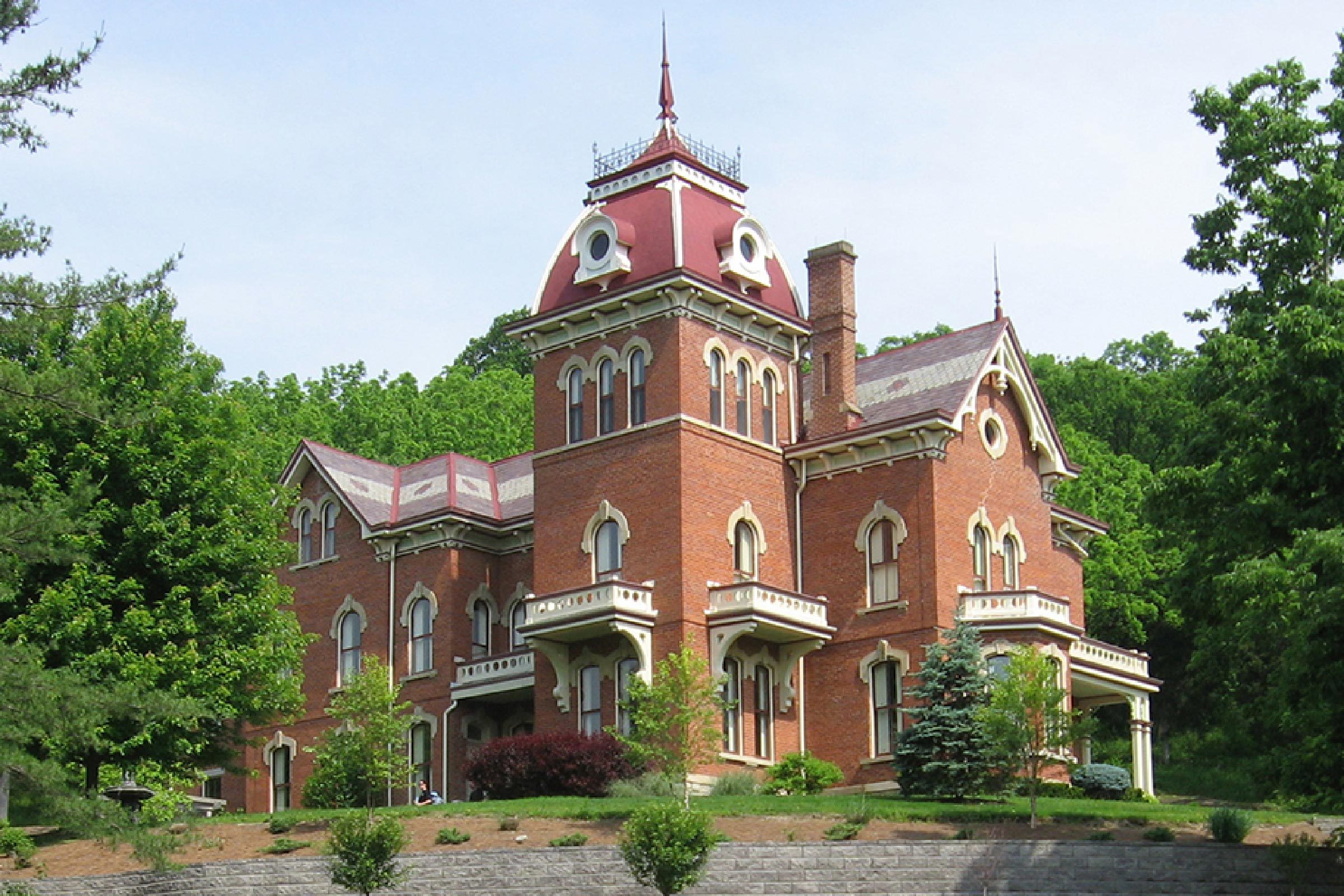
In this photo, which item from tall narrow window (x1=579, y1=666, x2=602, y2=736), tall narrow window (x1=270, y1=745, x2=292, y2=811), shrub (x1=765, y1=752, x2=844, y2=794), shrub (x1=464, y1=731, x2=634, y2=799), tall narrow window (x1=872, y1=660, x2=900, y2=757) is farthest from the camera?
tall narrow window (x1=270, y1=745, x2=292, y2=811)

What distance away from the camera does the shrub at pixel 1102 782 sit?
43406 mm

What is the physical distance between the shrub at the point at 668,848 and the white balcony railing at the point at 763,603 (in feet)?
39.2

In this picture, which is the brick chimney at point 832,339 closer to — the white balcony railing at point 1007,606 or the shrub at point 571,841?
the white balcony railing at point 1007,606

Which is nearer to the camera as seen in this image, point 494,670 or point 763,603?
point 763,603

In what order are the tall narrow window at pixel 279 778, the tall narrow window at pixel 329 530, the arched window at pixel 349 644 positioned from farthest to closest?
1. the tall narrow window at pixel 329 530
2. the tall narrow window at pixel 279 778
3. the arched window at pixel 349 644

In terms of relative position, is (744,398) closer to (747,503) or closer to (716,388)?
(716,388)

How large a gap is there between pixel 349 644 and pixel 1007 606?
1700cm

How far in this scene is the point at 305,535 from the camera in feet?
178

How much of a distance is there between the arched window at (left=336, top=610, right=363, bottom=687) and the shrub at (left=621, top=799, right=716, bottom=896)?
21671mm

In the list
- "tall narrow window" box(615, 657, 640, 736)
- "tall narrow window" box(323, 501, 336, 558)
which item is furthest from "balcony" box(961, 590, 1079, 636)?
"tall narrow window" box(323, 501, 336, 558)

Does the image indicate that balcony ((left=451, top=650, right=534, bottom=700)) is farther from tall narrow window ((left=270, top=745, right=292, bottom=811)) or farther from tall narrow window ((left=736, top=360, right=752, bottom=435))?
tall narrow window ((left=736, top=360, right=752, bottom=435))

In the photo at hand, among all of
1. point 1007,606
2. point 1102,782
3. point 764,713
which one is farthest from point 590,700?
point 1102,782

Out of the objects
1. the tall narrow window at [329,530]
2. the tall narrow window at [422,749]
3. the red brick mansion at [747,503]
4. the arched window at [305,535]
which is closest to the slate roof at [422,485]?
the tall narrow window at [329,530]

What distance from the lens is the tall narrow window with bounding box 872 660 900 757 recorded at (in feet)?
145
